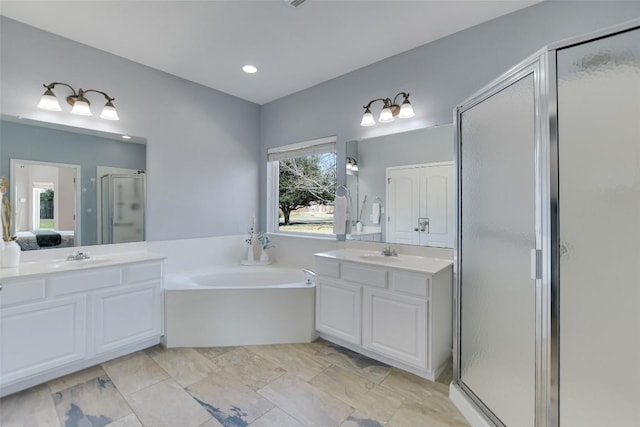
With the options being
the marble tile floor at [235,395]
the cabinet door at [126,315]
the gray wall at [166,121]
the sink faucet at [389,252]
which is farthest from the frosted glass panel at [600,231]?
the gray wall at [166,121]

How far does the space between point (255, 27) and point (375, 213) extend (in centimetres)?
193

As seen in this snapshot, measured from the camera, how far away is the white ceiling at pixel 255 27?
2.05 m

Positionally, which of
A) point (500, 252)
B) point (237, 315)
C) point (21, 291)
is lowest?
point (237, 315)

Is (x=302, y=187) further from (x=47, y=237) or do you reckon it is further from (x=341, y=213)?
(x=47, y=237)

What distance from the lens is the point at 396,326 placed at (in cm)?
219

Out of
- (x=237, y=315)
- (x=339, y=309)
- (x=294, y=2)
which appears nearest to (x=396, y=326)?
(x=339, y=309)

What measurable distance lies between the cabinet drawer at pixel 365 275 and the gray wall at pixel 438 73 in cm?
117

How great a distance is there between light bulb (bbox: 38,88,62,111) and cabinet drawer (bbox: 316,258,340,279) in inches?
99.0

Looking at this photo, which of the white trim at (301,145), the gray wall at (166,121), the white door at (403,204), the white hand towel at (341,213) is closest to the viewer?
the gray wall at (166,121)

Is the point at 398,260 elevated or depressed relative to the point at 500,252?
depressed

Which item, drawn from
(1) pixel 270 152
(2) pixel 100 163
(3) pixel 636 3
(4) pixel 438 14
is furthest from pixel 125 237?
(3) pixel 636 3

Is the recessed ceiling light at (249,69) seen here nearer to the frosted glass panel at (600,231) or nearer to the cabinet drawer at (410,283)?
the cabinet drawer at (410,283)

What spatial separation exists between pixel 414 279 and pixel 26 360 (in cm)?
269

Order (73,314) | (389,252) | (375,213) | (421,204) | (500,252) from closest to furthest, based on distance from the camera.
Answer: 1. (500,252)
2. (73,314)
3. (421,204)
4. (389,252)
5. (375,213)
